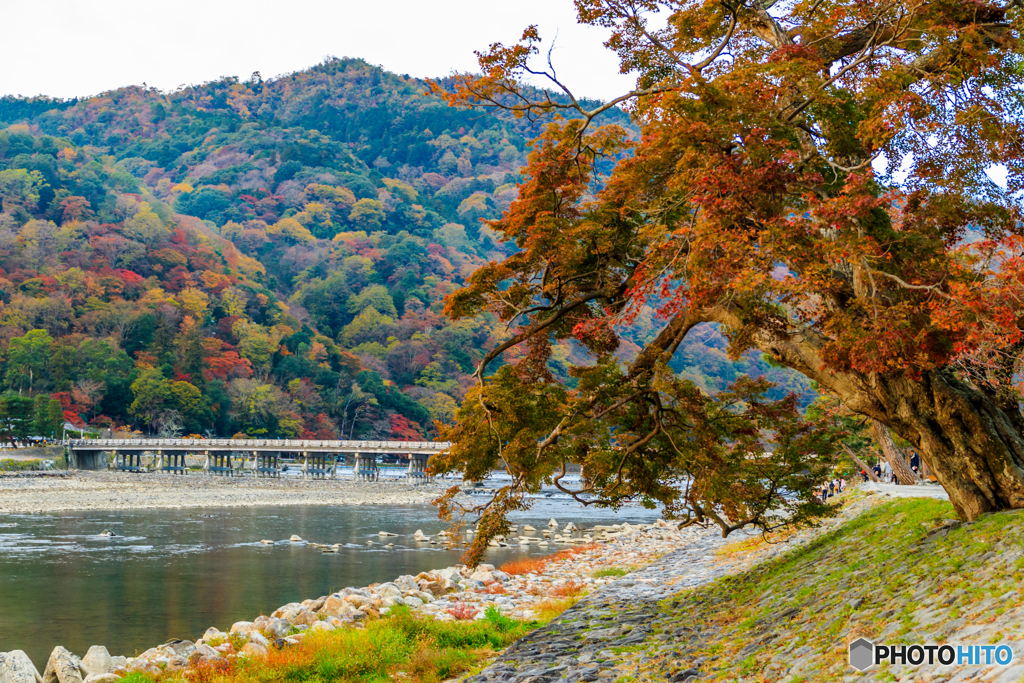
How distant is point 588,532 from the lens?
85.5 ft

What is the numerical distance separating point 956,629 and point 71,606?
1397 cm

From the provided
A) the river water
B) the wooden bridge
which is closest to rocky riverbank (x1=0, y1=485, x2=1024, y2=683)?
the river water

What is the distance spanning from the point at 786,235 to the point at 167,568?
1668 centimetres

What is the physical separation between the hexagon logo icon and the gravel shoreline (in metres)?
30.8

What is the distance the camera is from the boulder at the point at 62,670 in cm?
758

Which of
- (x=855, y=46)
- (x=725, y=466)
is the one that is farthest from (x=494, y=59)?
(x=725, y=466)

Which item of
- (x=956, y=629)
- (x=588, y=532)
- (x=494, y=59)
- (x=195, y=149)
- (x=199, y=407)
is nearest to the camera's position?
(x=956, y=629)

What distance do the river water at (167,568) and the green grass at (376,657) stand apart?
164 inches

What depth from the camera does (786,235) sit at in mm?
5816

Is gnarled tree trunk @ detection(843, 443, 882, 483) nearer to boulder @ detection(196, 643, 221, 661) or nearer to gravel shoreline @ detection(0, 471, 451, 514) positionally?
boulder @ detection(196, 643, 221, 661)

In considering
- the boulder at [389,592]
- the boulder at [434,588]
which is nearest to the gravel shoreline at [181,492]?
the boulder at [434,588]

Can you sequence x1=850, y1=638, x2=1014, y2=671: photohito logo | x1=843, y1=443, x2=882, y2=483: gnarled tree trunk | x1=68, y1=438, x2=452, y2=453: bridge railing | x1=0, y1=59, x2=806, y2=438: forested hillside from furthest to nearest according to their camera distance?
x1=0, y1=59, x2=806, y2=438: forested hillside → x1=68, y1=438, x2=452, y2=453: bridge railing → x1=843, y1=443, x2=882, y2=483: gnarled tree trunk → x1=850, y1=638, x2=1014, y2=671: photohito logo

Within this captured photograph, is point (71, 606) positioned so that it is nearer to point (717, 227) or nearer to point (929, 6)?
point (717, 227)

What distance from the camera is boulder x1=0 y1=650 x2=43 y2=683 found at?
7.10 m
